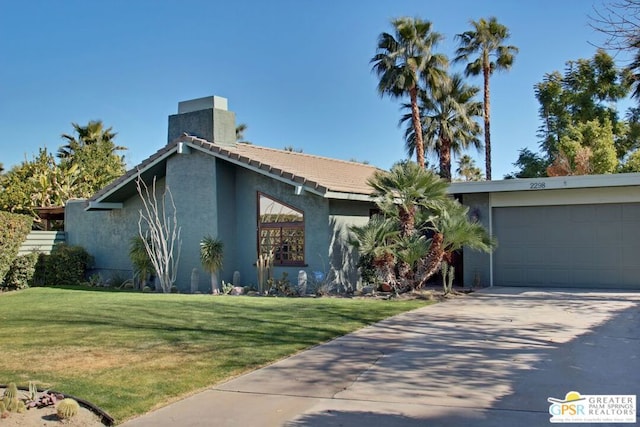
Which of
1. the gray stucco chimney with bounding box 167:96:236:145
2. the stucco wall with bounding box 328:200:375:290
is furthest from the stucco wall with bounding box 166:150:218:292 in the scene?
the stucco wall with bounding box 328:200:375:290

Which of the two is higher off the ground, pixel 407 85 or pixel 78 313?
pixel 407 85

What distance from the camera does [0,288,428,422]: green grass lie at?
250 inches

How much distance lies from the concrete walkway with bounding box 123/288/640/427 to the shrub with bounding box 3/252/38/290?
13.2m

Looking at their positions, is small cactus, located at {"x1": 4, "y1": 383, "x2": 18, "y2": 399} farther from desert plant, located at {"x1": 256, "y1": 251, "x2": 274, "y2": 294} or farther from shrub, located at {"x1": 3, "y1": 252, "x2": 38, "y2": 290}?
shrub, located at {"x1": 3, "y1": 252, "x2": 38, "y2": 290}

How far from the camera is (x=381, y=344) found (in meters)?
8.18

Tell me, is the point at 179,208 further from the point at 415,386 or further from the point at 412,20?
the point at 412,20

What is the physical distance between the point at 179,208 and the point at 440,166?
16.7 meters

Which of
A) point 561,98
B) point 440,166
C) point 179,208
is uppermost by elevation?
point 561,98

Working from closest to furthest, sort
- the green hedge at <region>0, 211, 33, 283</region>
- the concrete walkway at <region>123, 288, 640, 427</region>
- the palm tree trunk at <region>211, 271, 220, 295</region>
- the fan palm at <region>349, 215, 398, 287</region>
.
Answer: the concrete walkway at <region>123, 288, 640, 427</region>, the fan palm at <region>349, 215, 398, 287</region>, the palm tree trunk at <region>211, 271, 220, 295</region>, the green hedge at <region>0, 211, 33, 283</region>

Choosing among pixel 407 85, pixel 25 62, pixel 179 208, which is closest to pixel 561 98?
pixel 407 85

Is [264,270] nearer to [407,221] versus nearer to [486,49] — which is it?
[407,221]

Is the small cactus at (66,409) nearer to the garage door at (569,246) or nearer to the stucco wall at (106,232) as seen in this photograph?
the garage door at (569,246)

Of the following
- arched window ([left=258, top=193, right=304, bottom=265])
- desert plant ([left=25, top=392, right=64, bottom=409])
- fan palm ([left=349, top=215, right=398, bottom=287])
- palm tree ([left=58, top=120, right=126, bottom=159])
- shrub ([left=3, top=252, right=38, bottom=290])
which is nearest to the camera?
desert plant ([left=25, top=392, right=64, bottom=409])

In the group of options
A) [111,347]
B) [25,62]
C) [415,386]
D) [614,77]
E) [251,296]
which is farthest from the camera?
[614,77]
